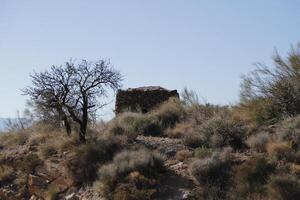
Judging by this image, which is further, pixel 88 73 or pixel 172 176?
pixel 88 73

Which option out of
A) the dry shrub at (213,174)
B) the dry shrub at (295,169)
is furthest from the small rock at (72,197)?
the dry shrub at (295,169)

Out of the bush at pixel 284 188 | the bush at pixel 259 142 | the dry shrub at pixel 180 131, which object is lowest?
the bush at pixel 284 188

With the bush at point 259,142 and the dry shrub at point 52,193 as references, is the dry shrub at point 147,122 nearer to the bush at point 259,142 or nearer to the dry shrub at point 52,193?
the dry shrub at point 52,193

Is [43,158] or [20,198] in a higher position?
[43,158]

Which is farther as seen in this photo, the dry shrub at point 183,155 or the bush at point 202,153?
the dry shrub at point 183,155

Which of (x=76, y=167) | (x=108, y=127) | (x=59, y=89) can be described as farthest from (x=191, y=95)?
(x=76, y=167)

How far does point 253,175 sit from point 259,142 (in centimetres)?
232

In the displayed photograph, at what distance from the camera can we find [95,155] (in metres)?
17.1

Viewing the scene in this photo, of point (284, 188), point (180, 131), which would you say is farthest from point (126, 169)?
point (284, 188)

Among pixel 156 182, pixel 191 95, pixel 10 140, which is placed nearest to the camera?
pixel 156 182

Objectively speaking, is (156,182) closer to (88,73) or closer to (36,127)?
(88,73)

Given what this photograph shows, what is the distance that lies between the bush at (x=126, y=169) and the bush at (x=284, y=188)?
3572 mm

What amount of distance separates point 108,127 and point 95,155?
330 cm

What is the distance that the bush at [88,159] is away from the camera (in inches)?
658
